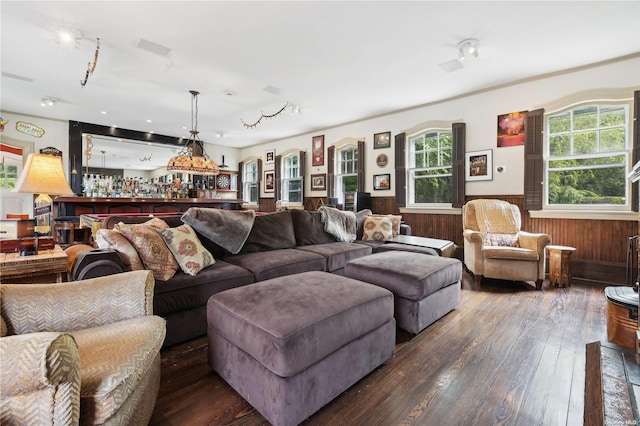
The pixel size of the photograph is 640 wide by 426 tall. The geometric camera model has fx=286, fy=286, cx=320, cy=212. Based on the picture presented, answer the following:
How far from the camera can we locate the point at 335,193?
706cm

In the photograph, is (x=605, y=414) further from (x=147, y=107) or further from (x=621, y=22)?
(x=147, y=107)

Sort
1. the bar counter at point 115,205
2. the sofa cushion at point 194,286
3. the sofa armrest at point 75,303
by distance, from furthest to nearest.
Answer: the bar counter at point 115,205 → the sofa cushion at point 194,286 → the sofa armrest at point 75,303

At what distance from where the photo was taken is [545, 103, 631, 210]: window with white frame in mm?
3746

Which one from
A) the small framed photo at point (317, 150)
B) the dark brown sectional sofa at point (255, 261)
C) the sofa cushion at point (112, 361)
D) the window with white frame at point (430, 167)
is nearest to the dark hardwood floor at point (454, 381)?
the dark brown sectional sofa at point (255, 261)

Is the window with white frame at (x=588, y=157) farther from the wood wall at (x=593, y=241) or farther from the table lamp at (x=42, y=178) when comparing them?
the table lamp at (x=42, y=178)

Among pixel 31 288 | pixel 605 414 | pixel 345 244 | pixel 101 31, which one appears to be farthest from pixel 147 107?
pixel 605 414

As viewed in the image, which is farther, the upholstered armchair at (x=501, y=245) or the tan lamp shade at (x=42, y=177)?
the upholstered armchair at (x=501, y=245)

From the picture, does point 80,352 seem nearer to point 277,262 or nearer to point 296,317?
point 296,317

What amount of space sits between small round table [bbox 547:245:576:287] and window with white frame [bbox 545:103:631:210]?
94cm

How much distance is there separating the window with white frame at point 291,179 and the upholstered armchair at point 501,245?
4.85 meters

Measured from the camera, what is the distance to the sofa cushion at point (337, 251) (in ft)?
10.0

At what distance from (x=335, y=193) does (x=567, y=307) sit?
4.92 metres

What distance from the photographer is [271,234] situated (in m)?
3.24

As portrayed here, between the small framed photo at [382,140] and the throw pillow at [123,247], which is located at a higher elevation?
the small framed photo at [382,140]
